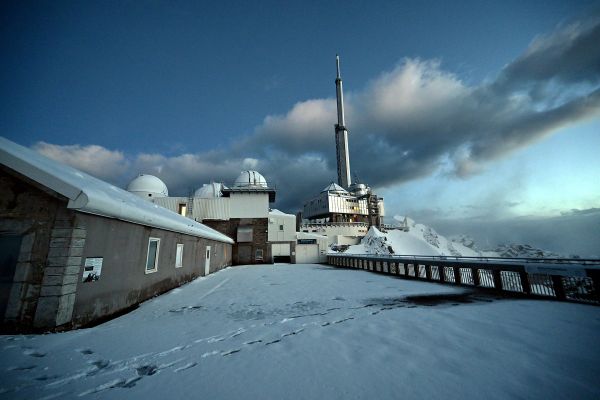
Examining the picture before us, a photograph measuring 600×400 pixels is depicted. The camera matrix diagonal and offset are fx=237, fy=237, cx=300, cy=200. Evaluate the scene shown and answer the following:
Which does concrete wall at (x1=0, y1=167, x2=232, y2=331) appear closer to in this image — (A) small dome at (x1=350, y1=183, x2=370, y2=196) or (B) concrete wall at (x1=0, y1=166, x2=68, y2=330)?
(B) concrete wall at (x1=0, y1=166, x2=68, y2=330)

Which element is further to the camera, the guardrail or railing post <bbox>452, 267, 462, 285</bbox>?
railing post <bbox>452, 267, 462, 285</bbox>

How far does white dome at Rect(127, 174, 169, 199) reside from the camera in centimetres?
3338

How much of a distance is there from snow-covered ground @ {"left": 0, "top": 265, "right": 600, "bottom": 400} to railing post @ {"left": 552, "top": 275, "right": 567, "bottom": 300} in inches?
52.6

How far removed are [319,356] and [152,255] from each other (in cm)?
784

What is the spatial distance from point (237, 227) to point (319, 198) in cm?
4972

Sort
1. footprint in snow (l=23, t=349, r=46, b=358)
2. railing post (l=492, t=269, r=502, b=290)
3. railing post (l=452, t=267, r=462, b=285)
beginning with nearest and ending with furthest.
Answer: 1. footprint in snow (l=23, t=349, r=46, b=358)
2. railing post (l=492, t=269, r=502, b=290)
3. railing post (l=452, t=267, r=462, b=285)

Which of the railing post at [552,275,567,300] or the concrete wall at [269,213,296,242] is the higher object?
the concrete wall at [269,213,296,242]

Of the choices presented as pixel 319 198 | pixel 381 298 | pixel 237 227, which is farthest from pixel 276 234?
pixel 319 198

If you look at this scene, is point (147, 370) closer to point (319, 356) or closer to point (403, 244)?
point (319, 356)

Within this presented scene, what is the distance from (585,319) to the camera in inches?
214

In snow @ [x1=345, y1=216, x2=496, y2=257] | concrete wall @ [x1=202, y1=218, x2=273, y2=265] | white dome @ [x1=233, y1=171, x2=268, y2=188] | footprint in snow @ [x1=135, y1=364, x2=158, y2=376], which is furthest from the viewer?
snow @ [x1=345, y1=216, x2=496, y2=257]

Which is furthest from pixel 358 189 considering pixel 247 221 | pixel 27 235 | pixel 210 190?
pixel 27 235

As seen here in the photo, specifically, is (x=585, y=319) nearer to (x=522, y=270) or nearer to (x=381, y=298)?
(x=522, y=270)

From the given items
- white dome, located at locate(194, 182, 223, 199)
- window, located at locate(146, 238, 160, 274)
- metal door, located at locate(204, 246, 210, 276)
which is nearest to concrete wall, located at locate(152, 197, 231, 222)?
white dome, located at locate(194, 182, 223, 199)
